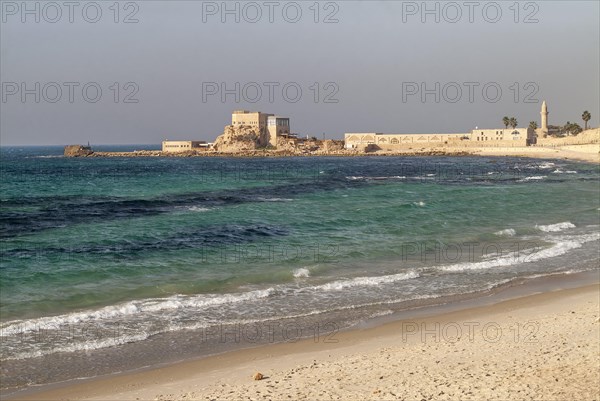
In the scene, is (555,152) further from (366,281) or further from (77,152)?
(77,152)

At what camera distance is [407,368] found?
10602 mm

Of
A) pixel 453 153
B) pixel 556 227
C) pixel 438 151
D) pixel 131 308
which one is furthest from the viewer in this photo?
pixel 438 151

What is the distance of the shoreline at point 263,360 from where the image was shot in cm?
988

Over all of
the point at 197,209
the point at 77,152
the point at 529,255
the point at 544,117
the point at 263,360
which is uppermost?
the point at 544,117

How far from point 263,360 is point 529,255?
45.3 feet

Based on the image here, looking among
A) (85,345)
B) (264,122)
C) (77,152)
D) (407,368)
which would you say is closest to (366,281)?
→ (407,368)

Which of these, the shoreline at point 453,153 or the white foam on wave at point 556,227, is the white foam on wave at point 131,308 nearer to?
the white foam on wave at point 556,227

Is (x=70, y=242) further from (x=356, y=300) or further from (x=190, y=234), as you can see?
(x=356, y=300)

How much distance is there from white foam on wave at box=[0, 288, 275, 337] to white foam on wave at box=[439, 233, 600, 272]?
6948 mm

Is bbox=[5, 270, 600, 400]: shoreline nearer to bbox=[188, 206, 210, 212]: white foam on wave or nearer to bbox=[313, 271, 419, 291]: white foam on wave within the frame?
bbox=[313, 271, 419, 291]: white foam on wave

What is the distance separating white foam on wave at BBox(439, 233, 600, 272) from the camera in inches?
790

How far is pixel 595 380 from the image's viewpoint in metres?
9.66

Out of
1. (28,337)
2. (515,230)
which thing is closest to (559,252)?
(515,230)

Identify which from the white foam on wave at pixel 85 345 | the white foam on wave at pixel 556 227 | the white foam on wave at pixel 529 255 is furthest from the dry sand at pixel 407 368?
the white foam on wave at pixel 556 227
